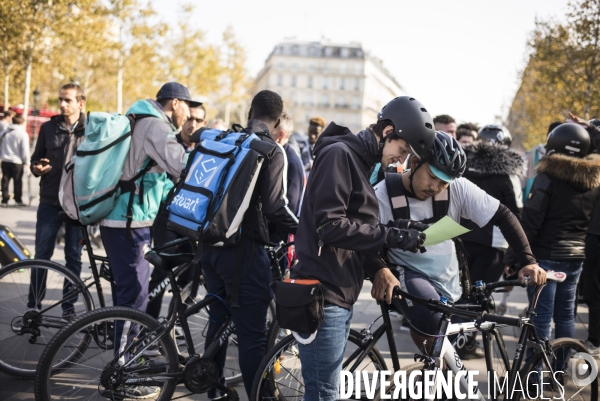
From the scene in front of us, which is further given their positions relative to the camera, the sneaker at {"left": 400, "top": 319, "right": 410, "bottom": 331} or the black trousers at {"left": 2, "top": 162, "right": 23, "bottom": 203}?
the black trousers at {"left": 2, "top": 162, "right": 23, "bottom": 203}

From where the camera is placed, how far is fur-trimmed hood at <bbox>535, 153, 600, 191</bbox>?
4883 millimetres

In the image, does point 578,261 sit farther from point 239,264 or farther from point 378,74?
point 378,74

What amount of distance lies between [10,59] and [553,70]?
55.6ft

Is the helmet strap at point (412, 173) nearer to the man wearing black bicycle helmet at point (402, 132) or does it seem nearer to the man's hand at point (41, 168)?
the man wearing black bicycle helmet at point (402, 132)

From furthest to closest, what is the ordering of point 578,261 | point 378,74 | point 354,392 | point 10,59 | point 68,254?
point 378,74, point 10,59, point 68,254, point 578,261, point 354,392

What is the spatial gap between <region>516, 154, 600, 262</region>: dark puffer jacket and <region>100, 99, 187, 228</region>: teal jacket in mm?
2775

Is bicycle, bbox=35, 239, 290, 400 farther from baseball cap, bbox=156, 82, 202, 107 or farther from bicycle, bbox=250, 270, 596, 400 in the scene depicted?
baseball cap, bbox=156, 82, 202, 107

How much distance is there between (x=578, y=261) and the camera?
5.14 m

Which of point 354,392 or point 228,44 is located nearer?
point 354,392

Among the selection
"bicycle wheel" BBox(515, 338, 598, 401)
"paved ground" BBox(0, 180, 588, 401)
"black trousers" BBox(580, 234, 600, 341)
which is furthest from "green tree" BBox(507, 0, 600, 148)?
"bicycle wheel" BBox(515, 338, 598, 401)

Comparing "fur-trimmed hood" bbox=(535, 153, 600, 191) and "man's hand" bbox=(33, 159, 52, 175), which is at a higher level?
"fur-trimmed hood" bbox=(535, 153, 600, 191)

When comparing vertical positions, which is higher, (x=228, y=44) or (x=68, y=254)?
(x=228, y=44)

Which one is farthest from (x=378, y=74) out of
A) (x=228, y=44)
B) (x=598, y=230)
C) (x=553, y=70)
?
(x=598, y=230)

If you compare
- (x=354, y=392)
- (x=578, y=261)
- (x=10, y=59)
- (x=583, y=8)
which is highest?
(x=583, y=8)
